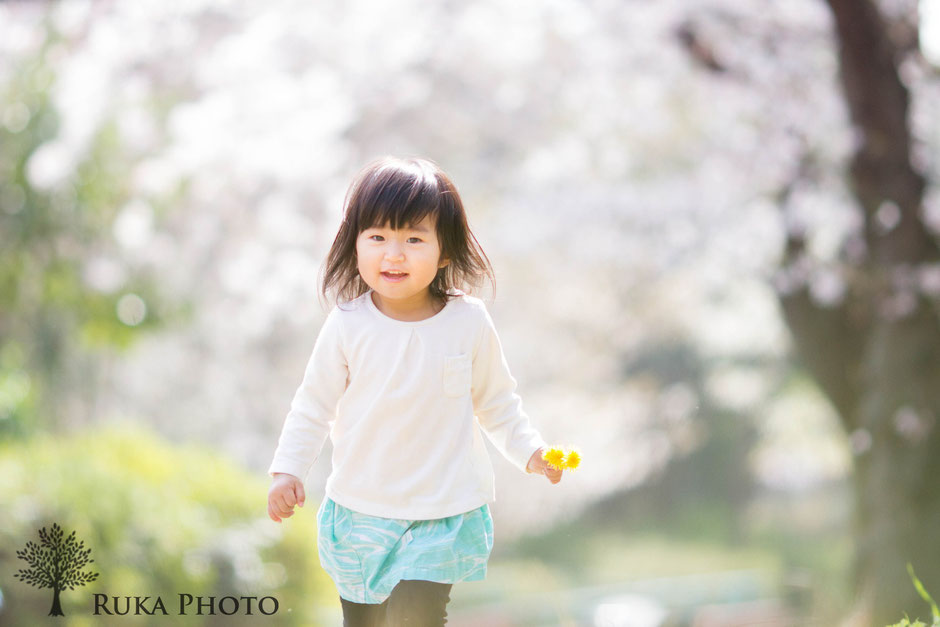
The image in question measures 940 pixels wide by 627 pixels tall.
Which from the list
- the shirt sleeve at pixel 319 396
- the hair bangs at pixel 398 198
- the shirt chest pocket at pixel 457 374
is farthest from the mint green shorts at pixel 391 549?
the hair bangs at pixel 398 198

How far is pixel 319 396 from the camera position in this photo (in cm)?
197

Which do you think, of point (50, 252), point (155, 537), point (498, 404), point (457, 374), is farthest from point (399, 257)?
point (50, 252)

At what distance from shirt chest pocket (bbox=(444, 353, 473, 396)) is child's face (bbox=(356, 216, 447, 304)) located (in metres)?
0.16

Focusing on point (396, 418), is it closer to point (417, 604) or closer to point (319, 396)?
point (319, 396)

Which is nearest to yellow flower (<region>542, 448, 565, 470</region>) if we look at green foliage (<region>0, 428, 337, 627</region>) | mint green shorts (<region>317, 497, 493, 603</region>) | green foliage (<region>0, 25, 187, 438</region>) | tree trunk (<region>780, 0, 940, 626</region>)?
mint green shorts (<region>317, 497, 493, 603</region>)

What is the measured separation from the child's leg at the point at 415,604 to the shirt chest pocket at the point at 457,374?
1.22 ft

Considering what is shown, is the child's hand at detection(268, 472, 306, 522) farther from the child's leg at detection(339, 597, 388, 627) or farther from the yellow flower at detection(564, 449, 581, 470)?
the yellow flower at detection(564, 449, 581, 470)

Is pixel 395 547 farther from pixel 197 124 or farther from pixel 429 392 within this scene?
pixel 197 124

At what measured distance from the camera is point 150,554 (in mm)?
4336

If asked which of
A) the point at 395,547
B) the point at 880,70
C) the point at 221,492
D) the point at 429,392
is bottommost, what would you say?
the point at 395,547

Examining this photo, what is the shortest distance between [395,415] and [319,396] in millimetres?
165

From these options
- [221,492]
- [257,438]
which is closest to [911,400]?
[221,492]

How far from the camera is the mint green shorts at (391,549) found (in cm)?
185

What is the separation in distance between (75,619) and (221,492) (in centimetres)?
104
